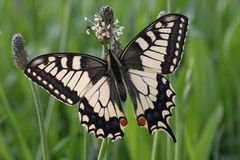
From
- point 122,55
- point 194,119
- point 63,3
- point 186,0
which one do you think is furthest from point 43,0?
point 122,55

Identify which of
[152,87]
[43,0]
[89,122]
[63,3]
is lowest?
[89,122]

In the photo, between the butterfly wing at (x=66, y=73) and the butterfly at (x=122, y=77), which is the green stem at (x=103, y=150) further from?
the butterfly wing at (x=66, y=73)

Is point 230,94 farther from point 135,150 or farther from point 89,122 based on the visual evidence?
point 89,122

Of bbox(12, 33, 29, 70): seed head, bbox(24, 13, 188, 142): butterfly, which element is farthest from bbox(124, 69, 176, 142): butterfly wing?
bbox(12, 33, 29, 70): seed head

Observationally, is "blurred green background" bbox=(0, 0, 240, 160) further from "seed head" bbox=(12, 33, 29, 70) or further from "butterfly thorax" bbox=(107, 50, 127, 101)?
"seed head" bbox=(12, 33, 29, 70)

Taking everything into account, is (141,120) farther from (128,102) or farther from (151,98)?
(128,102)
